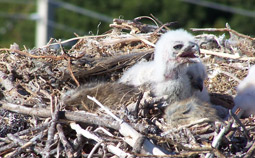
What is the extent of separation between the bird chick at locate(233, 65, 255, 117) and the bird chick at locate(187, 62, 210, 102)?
0.23 metres

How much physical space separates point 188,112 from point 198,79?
39 cm

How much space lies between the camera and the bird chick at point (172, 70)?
3.76 meters

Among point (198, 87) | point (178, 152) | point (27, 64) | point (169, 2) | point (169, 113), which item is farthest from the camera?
point (169, 2)

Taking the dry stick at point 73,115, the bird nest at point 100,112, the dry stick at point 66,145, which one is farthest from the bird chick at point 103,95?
the dry stick at point 66,145

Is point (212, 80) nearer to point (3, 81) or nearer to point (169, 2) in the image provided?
point (3, 81)

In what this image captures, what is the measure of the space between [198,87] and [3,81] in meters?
1.47

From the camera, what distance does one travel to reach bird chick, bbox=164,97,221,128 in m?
3.41

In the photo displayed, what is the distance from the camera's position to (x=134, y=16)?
1422 cm

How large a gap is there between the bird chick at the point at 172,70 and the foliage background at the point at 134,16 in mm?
10186

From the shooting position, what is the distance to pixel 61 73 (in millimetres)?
3918

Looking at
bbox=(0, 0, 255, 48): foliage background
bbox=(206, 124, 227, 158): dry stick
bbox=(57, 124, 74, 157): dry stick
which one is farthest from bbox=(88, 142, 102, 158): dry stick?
bbox=(0, 0, 255, 48): foliage background

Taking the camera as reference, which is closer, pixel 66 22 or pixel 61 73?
pixel 61 73

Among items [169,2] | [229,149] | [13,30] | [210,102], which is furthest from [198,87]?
[13,30]

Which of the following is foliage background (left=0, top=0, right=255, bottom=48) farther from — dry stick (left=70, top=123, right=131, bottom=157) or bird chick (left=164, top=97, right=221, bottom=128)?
dry stick (left=70, top=123, right=131, bottom=157)
